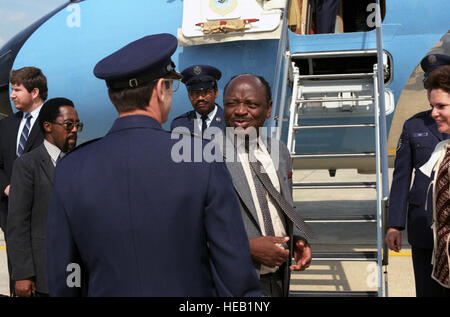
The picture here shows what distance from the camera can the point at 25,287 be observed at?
3.16 metres

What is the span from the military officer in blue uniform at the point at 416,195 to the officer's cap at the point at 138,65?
86.4 inches

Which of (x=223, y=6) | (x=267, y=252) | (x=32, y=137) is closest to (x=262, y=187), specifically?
(x=267, y=252)

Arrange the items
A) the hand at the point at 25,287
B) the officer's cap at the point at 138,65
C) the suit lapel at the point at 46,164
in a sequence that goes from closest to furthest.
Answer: the officer's cap at the point at 138,65, the hand at the point at 25,287, the suit lapel at the point at 46,164

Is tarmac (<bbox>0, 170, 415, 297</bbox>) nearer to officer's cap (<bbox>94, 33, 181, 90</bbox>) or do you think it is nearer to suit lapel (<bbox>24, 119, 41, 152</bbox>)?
suit lapel (<bbox>24, 119, 41, 152</bbox>)

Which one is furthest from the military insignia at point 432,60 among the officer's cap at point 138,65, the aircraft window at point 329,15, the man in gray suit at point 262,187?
the aircraft window at point 329,15

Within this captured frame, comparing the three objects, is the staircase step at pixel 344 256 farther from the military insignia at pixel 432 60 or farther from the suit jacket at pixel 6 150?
the suit jacket at pixel 6 150

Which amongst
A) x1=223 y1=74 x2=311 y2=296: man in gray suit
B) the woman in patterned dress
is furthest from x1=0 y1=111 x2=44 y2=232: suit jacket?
the woman in patterned dress

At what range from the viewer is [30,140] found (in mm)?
4055

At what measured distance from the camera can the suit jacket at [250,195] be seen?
2.38 metres

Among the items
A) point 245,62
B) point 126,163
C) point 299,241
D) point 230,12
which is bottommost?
point 299,241

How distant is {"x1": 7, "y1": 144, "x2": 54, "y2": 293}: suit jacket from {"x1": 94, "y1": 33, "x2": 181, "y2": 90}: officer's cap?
68.2 inches

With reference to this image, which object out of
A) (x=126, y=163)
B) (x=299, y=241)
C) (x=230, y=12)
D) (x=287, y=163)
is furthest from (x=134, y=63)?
(x=230, y=12)

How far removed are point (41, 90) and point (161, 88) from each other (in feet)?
9.14
